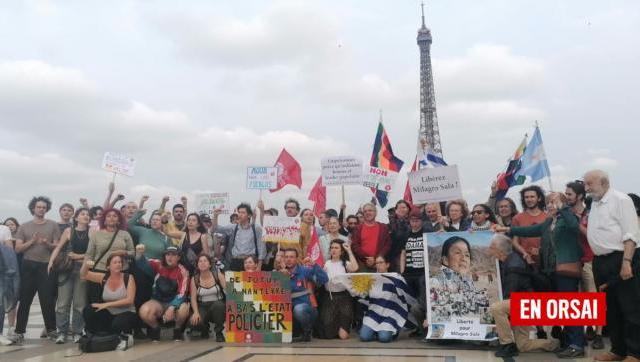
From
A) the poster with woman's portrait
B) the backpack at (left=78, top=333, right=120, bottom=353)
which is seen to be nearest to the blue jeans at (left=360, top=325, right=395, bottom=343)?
the poster with woman's portrait

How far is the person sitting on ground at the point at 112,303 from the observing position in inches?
277

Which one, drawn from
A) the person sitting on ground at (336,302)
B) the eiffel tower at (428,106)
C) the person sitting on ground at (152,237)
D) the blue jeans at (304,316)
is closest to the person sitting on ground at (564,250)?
the person sitting on ground at (336,302)

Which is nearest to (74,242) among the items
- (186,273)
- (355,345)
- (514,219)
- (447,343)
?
(186,273)

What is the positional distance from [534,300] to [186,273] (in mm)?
4587

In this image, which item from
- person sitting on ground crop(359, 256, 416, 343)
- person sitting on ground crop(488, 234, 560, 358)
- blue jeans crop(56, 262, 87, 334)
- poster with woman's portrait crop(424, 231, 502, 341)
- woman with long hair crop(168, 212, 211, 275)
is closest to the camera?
person sitting on ground crop(488, 234, 560, 358)

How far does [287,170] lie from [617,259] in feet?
24.2

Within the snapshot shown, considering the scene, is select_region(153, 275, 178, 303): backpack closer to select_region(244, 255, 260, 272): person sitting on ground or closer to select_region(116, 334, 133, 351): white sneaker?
select_region(116, 334, 133, 351): white sneaker

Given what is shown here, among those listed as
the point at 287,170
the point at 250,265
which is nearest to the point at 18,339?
the point at 250,265

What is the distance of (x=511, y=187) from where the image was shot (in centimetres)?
1108

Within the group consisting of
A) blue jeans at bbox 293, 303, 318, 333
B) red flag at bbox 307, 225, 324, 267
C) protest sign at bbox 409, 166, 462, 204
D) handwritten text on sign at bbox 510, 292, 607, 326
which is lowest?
blue jeans at bbox 293, 303, 318, 333

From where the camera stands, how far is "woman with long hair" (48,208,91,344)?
7.48 m

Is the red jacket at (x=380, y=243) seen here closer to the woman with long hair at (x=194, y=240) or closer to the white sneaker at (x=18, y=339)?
the woman with long hair at (x=194, y=240)

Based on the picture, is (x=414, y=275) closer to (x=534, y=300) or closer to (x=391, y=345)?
(x=391, y=345)

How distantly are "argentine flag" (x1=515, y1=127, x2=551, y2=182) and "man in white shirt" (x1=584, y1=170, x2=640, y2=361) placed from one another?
20.4 ft
